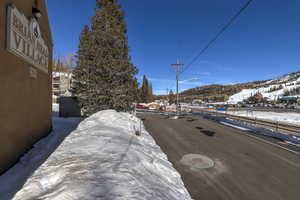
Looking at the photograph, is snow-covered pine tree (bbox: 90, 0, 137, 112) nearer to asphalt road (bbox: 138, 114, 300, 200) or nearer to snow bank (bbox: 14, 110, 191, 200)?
asphalt road (bbox: 138, 114, 300, 200)

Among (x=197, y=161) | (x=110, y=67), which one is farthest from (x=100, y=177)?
(x=110, y=67)

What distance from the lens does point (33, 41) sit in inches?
238

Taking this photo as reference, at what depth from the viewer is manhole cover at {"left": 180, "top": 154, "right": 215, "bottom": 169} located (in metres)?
5.83

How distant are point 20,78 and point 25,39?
150 centimetres

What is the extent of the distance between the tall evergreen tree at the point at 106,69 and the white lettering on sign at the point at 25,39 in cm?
595

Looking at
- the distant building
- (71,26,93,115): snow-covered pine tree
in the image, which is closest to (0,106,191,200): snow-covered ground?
(71,26,93,115): snow-covered pine tree

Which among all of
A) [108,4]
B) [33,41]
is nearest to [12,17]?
[33,41]

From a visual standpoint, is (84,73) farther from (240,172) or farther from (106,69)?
(240,172)

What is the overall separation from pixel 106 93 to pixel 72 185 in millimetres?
11111

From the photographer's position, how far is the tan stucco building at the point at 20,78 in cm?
412

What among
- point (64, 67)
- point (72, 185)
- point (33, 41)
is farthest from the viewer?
point (64, 67)

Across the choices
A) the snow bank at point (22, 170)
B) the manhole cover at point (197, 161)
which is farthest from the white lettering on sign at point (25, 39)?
the manhole cover at point (197, 161)

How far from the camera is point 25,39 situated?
17.4ft

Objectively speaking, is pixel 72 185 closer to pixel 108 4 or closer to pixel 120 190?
pixel 120 190
